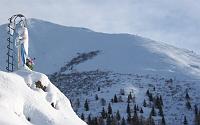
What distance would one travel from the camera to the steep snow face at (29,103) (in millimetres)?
29297

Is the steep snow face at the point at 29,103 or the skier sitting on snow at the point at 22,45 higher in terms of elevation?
the skier sitting on snow at the point at 22,45

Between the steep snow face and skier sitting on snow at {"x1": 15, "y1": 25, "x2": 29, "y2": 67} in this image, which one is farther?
skier sitting on snow at {"x1": 15, "y1": 25, "x2": 29, "y2": 67}

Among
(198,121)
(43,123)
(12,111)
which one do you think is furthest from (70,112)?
(198,121)

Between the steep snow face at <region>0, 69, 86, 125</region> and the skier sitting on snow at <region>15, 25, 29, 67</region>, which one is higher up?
the skier sitting on snow at <region>15, 25, 29, 67</region>

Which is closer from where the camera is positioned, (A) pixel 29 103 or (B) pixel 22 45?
(A) pixel 29 103

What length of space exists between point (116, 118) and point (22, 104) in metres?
168

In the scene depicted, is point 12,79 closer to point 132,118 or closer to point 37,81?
point 37,81

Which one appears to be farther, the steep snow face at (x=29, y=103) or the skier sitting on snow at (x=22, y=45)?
the skier sitting on snow at (x=22, y=45)

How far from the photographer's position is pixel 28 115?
3122cm

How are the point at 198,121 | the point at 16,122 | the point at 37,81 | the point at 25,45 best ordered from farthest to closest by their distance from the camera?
the point at 198,121
the point at 25,45
the point at 37,81
the point at 16,122

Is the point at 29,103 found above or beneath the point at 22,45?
beneath

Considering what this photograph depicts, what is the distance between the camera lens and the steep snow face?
29.3 meters

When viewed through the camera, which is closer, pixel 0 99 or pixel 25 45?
pixel 0 99

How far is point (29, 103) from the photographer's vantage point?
104 feet
